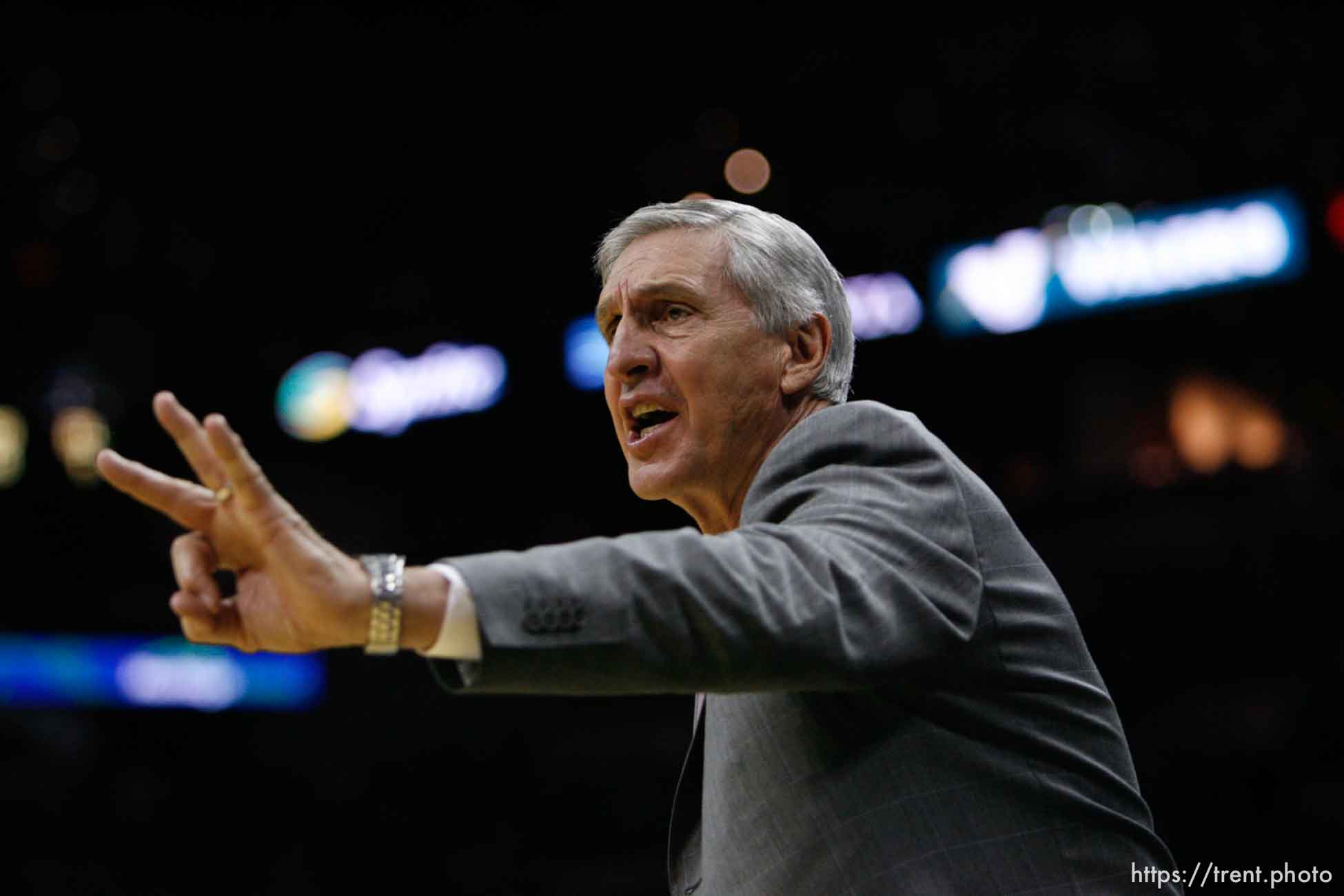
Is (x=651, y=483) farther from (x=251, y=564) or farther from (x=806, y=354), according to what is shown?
(x=251, y=564)

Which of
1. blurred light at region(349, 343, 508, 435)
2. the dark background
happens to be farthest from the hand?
blurred light at region(349, 343, 508, 435)

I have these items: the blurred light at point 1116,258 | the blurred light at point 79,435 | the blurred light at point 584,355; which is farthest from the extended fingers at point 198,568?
the blurred light at point 79,435

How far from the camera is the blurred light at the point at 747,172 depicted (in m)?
9.27

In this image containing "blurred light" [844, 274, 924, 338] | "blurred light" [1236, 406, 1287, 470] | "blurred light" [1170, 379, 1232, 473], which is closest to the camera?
"blurred light" [1236, 406, 1287, 470]

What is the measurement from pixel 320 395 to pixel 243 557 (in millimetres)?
10750

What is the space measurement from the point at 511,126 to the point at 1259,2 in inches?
203

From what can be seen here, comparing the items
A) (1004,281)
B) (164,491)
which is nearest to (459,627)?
(164,491)

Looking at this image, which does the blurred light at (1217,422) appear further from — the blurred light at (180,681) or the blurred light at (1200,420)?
the blurred light at (180,681)

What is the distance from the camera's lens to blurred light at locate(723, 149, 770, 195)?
927cm

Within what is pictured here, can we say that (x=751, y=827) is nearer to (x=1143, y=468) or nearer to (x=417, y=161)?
(x=1143, y=468)

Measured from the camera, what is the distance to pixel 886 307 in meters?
8.71

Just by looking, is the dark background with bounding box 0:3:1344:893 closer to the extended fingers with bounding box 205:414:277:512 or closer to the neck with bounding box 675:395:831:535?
the neck with bounding box 675:395:831:535

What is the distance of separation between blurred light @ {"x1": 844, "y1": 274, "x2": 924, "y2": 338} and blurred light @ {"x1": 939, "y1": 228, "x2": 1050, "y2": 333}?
27 cm

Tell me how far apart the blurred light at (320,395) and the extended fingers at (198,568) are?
34.6 feet
